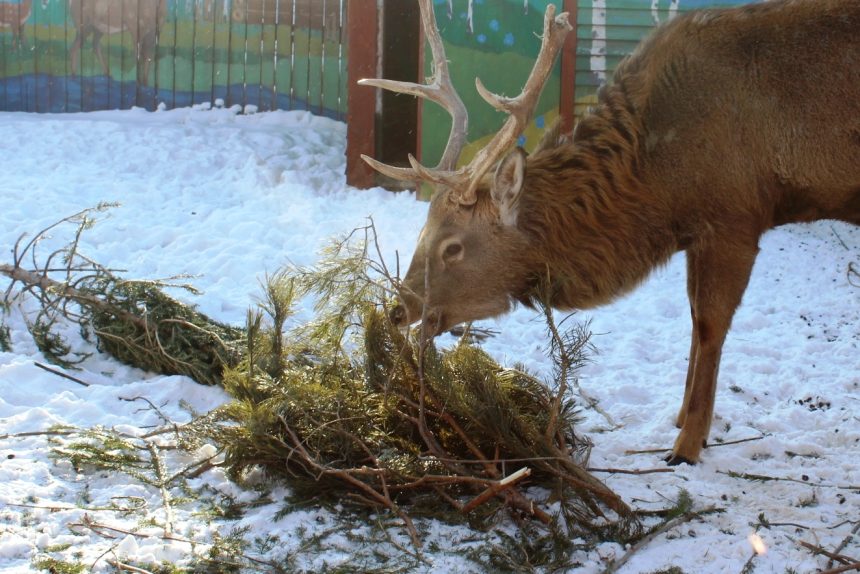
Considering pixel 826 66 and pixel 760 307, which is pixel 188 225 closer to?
pixel 760 307

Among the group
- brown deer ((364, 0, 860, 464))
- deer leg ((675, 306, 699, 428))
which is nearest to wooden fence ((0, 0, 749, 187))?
deer leg ((675, 306, 699, 428))

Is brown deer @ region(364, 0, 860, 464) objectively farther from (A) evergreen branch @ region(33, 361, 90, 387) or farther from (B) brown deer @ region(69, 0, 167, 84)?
(B) brown deer @ region(69, 0, 167, 84)

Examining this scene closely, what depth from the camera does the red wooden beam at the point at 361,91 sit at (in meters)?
9.98

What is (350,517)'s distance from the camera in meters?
4.12

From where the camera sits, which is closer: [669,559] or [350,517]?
[669,559]

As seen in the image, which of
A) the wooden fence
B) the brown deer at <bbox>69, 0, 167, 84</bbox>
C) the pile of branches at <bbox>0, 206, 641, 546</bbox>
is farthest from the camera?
the brown deer at <bbox>69, 0, 167, 84</bbox>

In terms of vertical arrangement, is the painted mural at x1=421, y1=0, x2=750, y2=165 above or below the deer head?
above

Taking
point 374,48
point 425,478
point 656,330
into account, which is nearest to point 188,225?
point 374,48

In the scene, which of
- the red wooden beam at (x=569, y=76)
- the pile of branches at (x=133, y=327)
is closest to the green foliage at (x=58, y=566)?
the pile of branches at (x=133, y=327)

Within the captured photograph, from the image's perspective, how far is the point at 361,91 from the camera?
10.0 meters

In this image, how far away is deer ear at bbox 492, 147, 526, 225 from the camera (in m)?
4.80

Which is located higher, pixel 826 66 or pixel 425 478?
pixel 826 66

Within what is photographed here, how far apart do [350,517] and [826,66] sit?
301 centimetres

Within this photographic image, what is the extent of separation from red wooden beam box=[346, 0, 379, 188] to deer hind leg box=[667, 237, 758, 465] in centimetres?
538
